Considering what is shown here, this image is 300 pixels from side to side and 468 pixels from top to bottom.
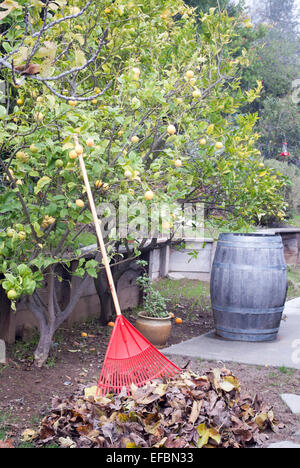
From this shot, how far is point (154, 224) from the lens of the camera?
3734mm

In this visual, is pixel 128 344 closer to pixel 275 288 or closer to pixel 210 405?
pixel 210 405

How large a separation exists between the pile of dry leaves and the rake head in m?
0.11

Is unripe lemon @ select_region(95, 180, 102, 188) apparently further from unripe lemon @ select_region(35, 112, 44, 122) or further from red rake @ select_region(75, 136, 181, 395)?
unripe lemon @ select_region(35, 112, 44, 122)

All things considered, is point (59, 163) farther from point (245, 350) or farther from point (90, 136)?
point (245, 350)

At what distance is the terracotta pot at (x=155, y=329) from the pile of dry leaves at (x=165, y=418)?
1549mm

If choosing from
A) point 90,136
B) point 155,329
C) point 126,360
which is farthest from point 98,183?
point 155,329

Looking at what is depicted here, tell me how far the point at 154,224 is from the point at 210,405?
1498 mm

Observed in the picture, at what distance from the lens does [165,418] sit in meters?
2.55

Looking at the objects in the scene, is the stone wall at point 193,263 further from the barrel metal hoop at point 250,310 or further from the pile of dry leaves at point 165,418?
the pile of dry leaves at point 165,418

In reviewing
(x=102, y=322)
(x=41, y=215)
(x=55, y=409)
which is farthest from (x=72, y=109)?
(x=102, y=322)

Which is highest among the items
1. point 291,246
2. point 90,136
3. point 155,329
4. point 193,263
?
point 90,136

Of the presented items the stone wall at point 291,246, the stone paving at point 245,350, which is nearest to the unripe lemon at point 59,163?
the stone paving at point 245,350

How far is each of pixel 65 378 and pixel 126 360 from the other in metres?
0.76

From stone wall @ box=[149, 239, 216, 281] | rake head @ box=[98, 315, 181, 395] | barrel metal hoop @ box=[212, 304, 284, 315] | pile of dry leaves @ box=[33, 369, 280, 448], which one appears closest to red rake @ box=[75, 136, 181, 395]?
rake head @ box=[98, 315, 181, 395]
